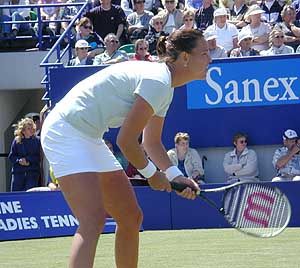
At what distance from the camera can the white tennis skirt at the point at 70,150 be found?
5211 millimetres

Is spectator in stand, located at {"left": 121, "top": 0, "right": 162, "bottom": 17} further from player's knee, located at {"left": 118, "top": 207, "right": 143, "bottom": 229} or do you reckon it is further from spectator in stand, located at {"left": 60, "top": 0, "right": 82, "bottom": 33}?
player's knee, located at {"left": 118, "top": 207, "right": 143, "bottom": 229}

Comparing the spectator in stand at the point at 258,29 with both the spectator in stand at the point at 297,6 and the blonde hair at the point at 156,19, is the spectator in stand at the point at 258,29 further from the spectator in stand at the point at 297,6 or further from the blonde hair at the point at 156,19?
the blonde hair at the point at 156,19

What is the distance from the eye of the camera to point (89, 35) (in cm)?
1477

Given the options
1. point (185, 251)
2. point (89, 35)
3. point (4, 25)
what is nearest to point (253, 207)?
point (185, 251)

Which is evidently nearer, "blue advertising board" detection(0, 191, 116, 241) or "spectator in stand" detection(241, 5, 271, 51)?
"blue advertising board" detection(0, 191, 116, 241)

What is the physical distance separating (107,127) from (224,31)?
29.1ft

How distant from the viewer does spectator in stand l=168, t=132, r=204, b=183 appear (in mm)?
12711

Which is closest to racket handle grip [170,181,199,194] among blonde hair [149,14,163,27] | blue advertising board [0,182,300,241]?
blue advertising board [0,182,300,241]

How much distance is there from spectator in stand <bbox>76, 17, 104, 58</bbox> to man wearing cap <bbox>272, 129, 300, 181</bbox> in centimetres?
350

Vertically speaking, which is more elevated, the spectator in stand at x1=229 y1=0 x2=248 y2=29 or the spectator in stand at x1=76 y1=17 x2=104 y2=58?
the spectator in stand at x1=229 y1=0 x2=248 y2=29

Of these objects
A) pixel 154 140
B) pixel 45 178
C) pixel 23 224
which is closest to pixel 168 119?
pixel 45 178

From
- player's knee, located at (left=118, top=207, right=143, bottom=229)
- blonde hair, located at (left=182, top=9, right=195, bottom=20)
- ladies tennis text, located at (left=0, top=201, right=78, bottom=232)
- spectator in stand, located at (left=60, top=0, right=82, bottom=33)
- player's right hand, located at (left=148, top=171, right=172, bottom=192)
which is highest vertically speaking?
player's right hand, located at (left=148, top=171, right=172, bottom=192)

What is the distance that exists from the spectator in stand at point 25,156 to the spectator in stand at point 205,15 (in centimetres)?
316

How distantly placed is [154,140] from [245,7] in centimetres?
958
